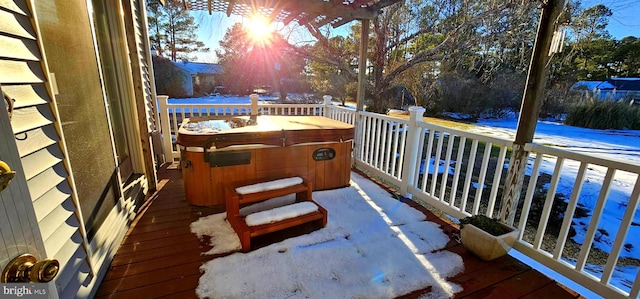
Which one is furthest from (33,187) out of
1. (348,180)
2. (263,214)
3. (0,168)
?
(348,180)

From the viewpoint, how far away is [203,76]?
16812 millimetres

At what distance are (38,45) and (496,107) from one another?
48.4ft

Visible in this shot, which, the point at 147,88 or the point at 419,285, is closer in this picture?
the point at 419,285

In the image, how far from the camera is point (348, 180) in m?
3.27

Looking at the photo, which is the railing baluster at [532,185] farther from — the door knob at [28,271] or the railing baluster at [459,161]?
the door knob at [28,271]

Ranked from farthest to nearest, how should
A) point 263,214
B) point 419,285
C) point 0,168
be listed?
point 263,214 → point 419,285 → point 0,168

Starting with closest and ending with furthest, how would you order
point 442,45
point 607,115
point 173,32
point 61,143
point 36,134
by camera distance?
point 36,134 < point 61,143 < point 442,45 < point 607,115 < point 173,32

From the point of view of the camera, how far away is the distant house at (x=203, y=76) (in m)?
16.1

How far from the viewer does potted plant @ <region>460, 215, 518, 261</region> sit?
189cm

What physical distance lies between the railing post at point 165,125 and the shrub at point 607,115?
1190cm

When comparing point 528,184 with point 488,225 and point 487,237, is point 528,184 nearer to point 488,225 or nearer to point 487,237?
point 488,225

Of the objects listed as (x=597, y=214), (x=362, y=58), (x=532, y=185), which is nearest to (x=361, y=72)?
(x=362, y=58)

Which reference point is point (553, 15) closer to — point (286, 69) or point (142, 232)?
point (142, 232)

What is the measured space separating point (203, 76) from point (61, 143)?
57.0 feet
